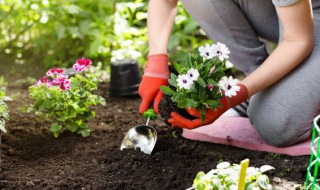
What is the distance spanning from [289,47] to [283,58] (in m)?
0.05

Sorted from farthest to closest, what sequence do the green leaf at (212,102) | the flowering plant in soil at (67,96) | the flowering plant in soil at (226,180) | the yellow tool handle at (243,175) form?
1. the flowering plant in soil at (67,96)
2. the green leaf at (212,102)
3. the flowering plant in soil at (226,180)
4. the yellow tool handle at (243,175)

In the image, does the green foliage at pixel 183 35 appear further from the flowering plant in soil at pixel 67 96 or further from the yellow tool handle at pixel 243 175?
the yellow tool handle at pixel 243 175

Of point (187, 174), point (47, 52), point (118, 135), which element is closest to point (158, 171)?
point (187, 174)

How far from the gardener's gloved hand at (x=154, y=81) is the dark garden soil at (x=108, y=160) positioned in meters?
0.22

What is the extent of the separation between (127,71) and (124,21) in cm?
58

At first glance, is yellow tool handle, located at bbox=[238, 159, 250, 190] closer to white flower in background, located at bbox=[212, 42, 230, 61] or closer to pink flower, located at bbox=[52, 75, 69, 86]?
white flower in background, located at bbox=[212, 42, 230, 61]

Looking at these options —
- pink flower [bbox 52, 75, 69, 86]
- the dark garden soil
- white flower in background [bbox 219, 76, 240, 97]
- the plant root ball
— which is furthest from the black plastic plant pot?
white flower in background [bbox 219, 76, 240, 97]

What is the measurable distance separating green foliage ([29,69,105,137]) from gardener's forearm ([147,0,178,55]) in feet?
1.06

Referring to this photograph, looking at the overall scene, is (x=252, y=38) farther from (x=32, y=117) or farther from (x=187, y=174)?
(x=32, y=117)

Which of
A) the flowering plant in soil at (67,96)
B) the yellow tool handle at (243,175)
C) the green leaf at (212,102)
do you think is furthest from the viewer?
the flowering plant in soil at (67,96)

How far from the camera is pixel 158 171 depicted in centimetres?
234

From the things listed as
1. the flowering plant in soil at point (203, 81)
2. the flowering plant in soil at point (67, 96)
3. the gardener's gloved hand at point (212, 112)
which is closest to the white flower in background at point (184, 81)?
the flowering plant in soil at point (203, 81)

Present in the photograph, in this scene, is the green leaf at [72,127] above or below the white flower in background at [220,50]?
below

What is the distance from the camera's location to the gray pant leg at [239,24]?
2.66 meters
